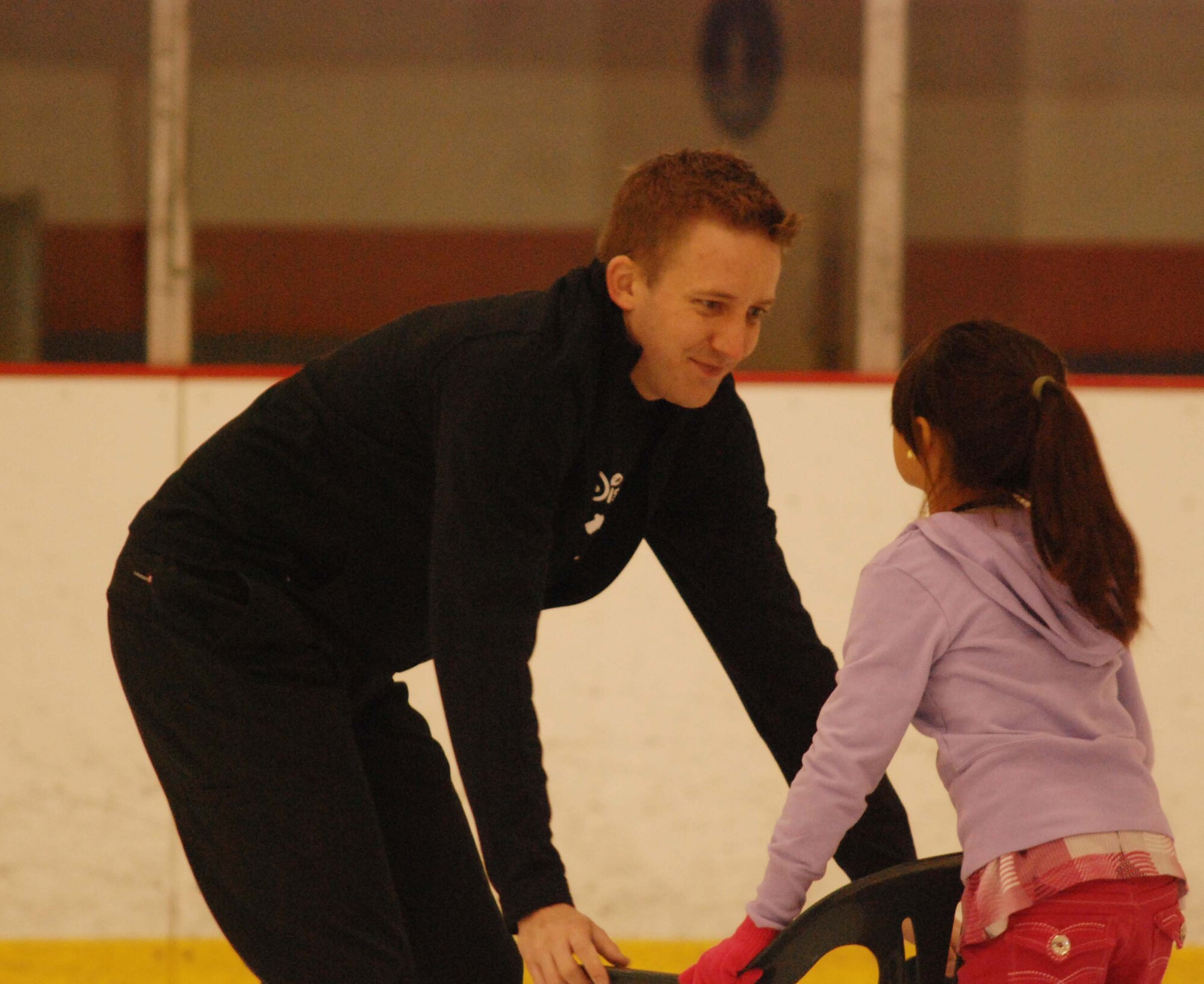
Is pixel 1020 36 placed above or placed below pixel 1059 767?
above

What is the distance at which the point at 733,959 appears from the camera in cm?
110

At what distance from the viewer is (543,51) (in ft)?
9.00

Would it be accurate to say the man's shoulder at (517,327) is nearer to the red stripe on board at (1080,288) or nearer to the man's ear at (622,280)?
the man's ear at (622,280)

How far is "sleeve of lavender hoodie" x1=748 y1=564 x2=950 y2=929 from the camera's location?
1161 mm

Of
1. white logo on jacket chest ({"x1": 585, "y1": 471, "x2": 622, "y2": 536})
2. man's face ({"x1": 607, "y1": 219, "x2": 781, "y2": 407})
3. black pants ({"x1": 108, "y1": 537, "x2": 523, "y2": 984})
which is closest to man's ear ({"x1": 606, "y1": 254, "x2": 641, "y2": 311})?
man's face ({"x1": 607, "y1": 219, "x2": 781, "y2": 407})

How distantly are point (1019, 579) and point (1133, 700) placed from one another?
0.70 ft

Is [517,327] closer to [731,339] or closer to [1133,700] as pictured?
[731,339]

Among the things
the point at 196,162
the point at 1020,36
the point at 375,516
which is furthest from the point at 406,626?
the point at 1020,36

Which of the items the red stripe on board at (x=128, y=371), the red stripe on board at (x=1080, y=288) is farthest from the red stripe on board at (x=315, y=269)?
the red stripe on board at (x=1080, y=288)

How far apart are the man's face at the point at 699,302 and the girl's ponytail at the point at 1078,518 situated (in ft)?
0.86

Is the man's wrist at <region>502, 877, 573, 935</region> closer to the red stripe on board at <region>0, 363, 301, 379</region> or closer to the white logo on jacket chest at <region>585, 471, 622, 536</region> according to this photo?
the white logo on jacket chest at <region>585, 471, 622, 536</region>

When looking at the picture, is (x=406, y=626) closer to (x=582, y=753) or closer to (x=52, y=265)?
(x=582, y=753)

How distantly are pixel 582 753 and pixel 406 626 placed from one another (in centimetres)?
124

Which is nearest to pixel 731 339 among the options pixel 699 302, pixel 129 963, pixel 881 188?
pixel 699 302
